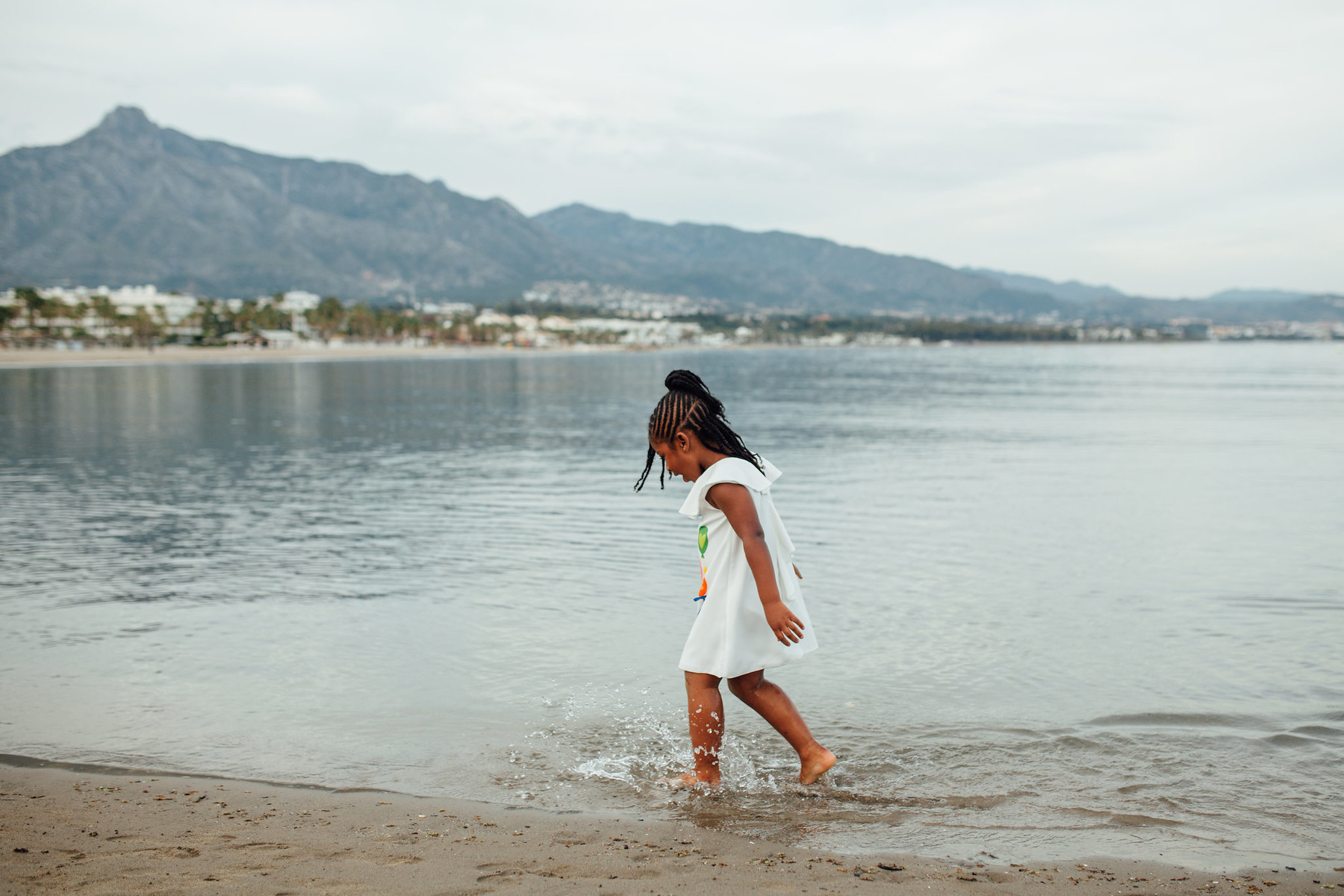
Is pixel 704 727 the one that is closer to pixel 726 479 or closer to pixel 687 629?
pixel 726 479

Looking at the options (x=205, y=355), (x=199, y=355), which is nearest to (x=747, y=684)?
(x=205, y=355)

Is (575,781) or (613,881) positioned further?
(575,781)

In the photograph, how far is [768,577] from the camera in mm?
4266

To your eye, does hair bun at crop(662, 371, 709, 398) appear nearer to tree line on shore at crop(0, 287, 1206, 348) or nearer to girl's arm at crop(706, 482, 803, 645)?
girl's arm at crop(706, 482, 803, 645)

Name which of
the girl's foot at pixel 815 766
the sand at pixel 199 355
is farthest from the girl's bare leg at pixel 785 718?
the sand at pixel 199 355

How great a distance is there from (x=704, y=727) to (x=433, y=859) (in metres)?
1.38

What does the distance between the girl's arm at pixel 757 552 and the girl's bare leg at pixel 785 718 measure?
18.4 inches

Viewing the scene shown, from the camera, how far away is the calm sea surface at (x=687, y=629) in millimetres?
4777

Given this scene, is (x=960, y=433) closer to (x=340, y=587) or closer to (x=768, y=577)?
(x=340, y=587)

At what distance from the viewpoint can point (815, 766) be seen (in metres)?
4.79

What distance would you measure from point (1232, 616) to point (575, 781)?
605cm

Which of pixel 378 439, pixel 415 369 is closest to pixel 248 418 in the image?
pixel 378 439

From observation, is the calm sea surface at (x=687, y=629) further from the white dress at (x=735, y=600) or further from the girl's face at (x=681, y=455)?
the girl's face at (x=681, y=455)

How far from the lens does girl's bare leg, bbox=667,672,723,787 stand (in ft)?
15.2
